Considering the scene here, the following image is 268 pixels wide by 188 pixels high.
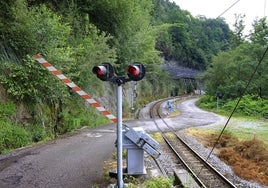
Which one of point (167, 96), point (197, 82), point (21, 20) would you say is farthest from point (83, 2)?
point (197, 82)

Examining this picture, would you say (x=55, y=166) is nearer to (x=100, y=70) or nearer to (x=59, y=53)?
(x=100, y=70)

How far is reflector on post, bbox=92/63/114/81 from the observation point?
6127mm

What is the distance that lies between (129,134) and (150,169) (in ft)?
5.36

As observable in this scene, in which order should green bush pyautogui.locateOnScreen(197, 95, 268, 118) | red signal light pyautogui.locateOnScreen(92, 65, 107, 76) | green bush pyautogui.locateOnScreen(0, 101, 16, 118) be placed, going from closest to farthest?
1. red signal light pyautogui.locateOnScreen(92, 65, 107, 76)
2. green bush pyautogui.locateOnScreen(0, 101, 16, 118)
3. green bush pyautogui.locateOnScreen(197, 95, 268, 118)

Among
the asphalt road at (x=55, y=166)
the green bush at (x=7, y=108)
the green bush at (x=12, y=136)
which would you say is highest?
the green bush at (x=7, y=108)

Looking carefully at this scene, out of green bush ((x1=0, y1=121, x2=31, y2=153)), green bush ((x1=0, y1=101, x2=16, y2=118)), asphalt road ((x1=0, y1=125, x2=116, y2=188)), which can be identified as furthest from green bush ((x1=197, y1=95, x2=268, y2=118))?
green bush ((x1=0, y1=101, x2=16, y2=118))

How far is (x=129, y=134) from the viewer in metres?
7.11

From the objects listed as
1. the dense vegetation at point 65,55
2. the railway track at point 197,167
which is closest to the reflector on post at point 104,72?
the railway track at point 197,167

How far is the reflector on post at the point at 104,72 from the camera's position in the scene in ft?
20.1

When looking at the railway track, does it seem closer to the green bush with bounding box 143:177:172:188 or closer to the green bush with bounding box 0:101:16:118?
the green bush with bounding box 143:177:172:188

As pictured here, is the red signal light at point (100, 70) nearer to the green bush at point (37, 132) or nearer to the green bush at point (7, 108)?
the green bush at point (7, 108)

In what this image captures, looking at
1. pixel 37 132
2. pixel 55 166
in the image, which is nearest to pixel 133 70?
pixel 55 166

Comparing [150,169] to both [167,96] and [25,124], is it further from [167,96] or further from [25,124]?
[167,96]

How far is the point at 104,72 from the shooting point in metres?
6.16
